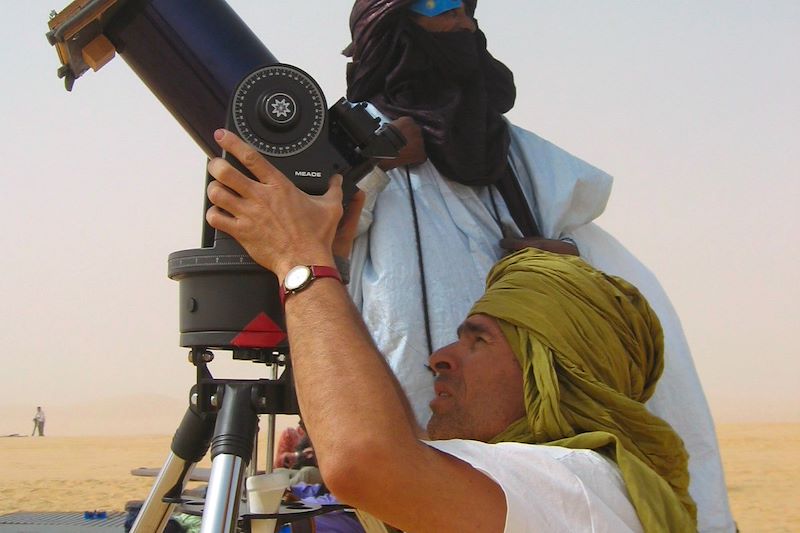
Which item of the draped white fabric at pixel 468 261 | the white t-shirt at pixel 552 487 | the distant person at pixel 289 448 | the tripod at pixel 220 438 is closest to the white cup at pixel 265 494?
the tripod at pixel 220 438

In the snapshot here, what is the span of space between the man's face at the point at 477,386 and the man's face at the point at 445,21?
2.81 feet

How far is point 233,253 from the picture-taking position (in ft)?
5.91

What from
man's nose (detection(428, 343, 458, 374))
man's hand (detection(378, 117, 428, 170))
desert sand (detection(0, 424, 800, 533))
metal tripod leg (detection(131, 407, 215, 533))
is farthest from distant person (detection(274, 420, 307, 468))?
desert sand (detection(0, 424, 800, 533))

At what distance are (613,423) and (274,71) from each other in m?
1.06

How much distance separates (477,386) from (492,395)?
0.04 m

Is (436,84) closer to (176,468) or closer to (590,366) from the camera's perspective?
(590,366)

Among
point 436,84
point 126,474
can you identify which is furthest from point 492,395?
point 126,474

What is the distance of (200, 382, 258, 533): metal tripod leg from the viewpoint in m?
1.64

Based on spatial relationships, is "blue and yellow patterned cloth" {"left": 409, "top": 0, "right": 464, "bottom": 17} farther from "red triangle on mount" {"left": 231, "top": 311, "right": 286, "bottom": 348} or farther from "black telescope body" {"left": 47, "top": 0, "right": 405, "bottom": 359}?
"red triangle on mount" {"left": 231, "top": 311, "right": 286, "bottom": 348}

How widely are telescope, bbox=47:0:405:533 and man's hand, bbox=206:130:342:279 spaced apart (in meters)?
0.03

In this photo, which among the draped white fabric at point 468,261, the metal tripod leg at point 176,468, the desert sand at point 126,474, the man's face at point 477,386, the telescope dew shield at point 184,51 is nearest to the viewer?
the metal tripod leg at point 176,468

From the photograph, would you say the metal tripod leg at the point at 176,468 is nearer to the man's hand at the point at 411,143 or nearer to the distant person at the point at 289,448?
the man's hand at the point at 411,143

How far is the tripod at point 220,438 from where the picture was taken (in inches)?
65.6

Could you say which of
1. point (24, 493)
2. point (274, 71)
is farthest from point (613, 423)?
point (24, 493)
